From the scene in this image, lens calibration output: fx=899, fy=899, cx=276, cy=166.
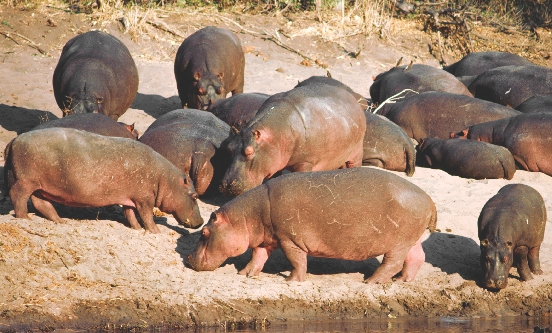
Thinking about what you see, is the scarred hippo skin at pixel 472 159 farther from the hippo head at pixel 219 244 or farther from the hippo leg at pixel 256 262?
the hippo head at pixel 219 244

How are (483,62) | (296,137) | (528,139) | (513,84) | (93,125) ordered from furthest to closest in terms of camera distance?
(483,62) → (513,84) → (528,139) → (93,125) → (296,137)

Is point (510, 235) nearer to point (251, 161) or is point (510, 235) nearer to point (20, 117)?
point (251, 161)

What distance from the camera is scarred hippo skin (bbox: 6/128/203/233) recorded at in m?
6.89

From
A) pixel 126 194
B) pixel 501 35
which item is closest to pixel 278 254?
pixel 126 194

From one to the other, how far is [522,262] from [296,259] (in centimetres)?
184

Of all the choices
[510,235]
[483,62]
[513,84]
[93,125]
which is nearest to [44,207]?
[93,125]

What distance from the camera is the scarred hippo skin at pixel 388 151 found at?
973 cm

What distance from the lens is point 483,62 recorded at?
1402 cm

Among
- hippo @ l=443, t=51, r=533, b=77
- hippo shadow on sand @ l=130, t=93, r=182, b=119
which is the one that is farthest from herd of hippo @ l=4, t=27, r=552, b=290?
hippo @ l=443, t=51, r=533, b=77

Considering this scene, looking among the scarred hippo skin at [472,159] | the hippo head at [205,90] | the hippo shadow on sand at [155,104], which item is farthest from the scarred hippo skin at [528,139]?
the hippo shadow on sand at [155,104]

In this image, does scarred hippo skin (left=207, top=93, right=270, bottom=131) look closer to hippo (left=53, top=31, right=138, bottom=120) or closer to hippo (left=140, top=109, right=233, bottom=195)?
hippo (left=140, top=109, right=233, bottom=195)

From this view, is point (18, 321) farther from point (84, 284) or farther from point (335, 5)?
point (335, 5)

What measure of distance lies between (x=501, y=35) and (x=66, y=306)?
12.8 meters

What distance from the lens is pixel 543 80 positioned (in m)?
12.1
